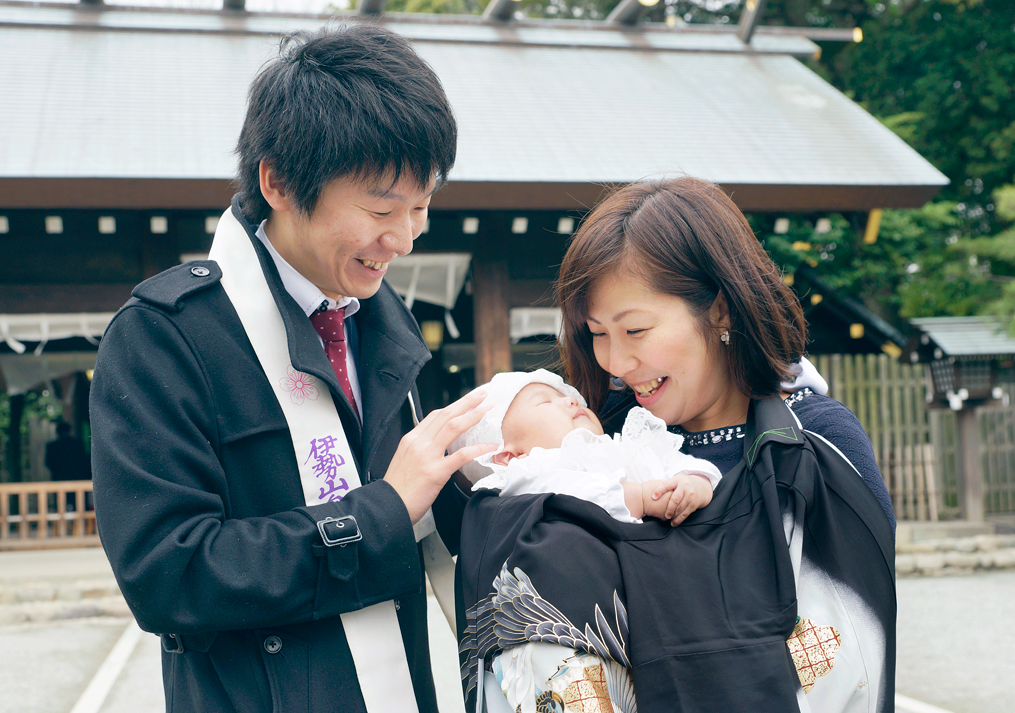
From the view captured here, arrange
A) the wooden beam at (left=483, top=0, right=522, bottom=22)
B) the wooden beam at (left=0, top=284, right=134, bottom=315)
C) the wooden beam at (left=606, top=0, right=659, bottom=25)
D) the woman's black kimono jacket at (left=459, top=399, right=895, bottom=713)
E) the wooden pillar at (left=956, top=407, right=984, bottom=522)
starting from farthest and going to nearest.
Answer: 1. the wooden beam at (left=606, top=0, right=659, bottom=25)
2. the wooden beam at (left=483, top=0, right=522, bottom=22)
3. the wooden pillar at (left=956, top=407, right=984, bottom=522)
4. the wooden beam at (left=0, top=284, right=134, bottom=315)
5. the woman's black kimono jacket at (left=459, top=399, right=895, bottom=713)

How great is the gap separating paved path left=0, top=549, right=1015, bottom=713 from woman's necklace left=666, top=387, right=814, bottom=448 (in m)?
3.23

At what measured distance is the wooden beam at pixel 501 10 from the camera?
923 centimetres

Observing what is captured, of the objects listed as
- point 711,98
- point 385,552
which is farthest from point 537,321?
point 385,552

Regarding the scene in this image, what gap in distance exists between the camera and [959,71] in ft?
48.3

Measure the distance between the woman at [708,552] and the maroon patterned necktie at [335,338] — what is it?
1.33 feet

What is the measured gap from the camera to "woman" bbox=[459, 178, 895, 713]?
1.26 meters

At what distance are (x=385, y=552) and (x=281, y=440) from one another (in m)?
0.29

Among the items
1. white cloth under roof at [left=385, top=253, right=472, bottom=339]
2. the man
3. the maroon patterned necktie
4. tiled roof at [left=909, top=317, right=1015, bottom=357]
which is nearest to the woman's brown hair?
the man

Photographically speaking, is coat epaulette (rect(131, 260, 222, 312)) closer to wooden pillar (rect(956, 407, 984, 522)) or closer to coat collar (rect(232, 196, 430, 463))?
coat collar (rect(232, 196, 430, 463))

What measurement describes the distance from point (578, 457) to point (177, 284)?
0.83 meters

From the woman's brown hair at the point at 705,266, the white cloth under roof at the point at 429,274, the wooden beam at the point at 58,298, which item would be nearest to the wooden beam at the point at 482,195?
the white cloth under roof at the point at 429,274

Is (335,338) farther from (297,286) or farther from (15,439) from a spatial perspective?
(15,439)

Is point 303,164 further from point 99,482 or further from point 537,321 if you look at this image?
point 537,321

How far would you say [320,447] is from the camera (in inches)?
58.2
